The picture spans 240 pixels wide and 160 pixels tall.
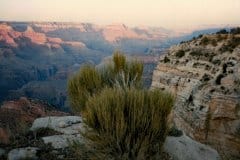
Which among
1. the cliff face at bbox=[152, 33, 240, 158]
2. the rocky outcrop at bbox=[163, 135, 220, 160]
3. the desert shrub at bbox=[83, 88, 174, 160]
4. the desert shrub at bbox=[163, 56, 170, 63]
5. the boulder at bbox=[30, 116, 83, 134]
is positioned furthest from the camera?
the desert shrub at bbox=[163, 56, 170, 63]

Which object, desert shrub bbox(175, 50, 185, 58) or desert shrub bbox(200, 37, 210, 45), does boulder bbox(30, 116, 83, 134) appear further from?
desert shrub bbox(175, 50, 185, 58)

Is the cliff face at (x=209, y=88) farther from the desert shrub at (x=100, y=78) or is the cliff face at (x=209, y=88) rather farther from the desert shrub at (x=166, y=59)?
the desert shrub at (x=100, y=78)

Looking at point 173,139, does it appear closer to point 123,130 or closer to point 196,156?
point 196,156

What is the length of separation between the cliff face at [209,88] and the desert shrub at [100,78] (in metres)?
7.65

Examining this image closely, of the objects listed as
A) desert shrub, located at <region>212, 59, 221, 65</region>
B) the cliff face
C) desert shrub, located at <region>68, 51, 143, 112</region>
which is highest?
desert shrub, located at <region>68, 51, 143, 112</region>

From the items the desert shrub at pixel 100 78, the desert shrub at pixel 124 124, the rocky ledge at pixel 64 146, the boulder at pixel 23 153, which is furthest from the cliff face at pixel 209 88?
the boulder at pixel 23 153

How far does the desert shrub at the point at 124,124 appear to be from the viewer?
8250 mm

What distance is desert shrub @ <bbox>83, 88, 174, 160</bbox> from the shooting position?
8250 millimetres

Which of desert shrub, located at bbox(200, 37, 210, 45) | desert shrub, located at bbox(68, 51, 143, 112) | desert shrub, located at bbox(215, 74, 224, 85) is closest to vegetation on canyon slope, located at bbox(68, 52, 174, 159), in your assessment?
desert shrub, located at bbox(68, 51, 143, 112)

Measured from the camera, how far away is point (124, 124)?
8.26m

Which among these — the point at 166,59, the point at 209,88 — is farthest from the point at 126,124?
the point at 166,59

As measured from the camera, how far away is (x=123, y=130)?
8250mm

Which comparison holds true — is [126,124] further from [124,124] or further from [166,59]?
[166,59]

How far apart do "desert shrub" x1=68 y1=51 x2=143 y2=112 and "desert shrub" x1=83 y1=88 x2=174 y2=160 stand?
392 centimetres
